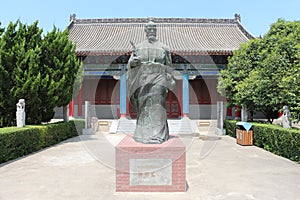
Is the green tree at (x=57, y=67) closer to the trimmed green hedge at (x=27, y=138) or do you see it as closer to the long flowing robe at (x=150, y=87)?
the trimmed green hedge at (x=27, y=138)

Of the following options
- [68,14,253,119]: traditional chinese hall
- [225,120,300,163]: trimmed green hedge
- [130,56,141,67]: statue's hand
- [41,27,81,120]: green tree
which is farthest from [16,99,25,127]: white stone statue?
[225,120,300,163]: trimmed green hedge

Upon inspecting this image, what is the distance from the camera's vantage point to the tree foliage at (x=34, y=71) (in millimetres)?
9234

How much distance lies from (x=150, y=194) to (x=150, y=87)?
1.75 meters

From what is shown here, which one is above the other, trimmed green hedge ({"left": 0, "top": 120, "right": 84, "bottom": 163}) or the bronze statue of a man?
the bronze statue of a man

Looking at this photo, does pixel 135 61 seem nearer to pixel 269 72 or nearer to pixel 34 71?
pixel 34 71

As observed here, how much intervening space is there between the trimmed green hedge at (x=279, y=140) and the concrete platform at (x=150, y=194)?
281 mm

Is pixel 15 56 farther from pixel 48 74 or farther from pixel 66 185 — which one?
pixel 66 185

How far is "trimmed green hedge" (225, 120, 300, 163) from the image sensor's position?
7117 mm

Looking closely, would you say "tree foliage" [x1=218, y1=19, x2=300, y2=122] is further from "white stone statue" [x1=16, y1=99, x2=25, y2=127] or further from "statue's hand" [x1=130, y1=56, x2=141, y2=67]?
"white stone statue" [x1=16, y1=99, x2=25, y2=127]

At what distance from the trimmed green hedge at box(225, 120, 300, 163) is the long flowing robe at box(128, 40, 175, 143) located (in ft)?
14.2

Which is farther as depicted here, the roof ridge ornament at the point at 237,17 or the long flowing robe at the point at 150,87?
the roof ridge ornament at the point at 237,17

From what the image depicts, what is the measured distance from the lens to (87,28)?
2083 cm

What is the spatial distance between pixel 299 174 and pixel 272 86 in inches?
162

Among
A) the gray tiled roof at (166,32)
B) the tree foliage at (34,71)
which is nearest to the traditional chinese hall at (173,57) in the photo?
the gray tiled roof at (166,32)
